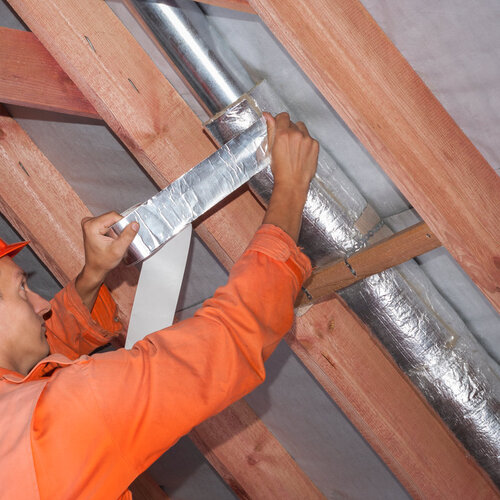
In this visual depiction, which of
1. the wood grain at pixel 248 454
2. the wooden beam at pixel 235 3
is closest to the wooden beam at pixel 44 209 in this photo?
the wood grain at pixel 248 454

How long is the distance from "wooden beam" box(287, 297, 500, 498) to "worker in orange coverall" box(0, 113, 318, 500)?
543mm

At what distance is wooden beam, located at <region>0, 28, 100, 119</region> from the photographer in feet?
5.39

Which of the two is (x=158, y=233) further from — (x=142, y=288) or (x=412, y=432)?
(x=412, y=432)

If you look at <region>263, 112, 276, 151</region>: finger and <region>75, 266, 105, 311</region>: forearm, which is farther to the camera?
<region>75, 266, 105, 311</region>: forearm

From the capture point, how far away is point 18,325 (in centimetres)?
132

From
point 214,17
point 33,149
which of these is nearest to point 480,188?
point 214,17

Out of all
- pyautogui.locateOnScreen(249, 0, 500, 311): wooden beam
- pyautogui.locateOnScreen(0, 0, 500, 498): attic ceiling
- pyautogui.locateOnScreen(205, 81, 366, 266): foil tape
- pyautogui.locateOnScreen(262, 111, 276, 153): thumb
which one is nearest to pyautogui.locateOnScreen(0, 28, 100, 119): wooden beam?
pyautogui.locateOnScreen(0, 0, 500, 498): attic ceiling

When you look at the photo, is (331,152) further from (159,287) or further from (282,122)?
(159,287)

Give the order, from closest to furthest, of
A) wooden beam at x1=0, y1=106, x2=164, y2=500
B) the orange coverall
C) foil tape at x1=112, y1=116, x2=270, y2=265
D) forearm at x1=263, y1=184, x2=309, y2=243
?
1. the orange coverall
2. forearm at x1=263, y1=184, x2=309, y2=243
3. foil tape at x1=112, y1=116, x2=270, y2=265
4. wooden beam at x1=0, y1=106, x2=164, y2=500

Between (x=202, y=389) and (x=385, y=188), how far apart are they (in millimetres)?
820

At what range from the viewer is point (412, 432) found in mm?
1794

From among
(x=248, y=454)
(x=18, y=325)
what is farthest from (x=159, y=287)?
(x=248, y=454)

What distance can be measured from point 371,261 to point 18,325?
79cm

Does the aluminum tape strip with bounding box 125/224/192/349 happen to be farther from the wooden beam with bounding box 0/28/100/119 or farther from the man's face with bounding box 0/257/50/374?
the wooden beam with bounding box 0/28/100/119
